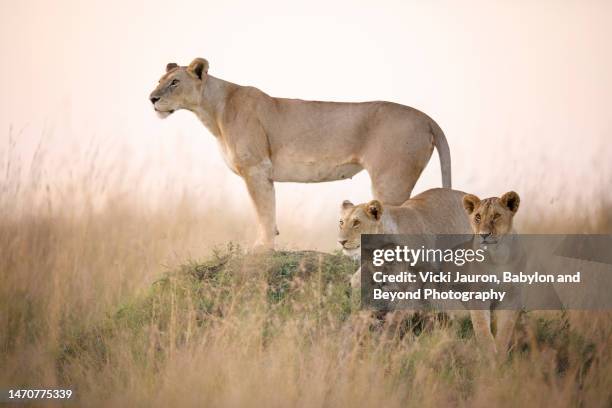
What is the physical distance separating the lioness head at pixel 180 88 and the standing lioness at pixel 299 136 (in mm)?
11

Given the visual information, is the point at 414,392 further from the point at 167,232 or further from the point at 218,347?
the point at 167,232

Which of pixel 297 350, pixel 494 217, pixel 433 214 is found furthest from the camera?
pixel 433 214

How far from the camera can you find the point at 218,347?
8234 mm

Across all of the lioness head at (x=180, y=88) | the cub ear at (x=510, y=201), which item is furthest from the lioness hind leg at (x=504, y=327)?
the lioness head at (x=180, y=88)

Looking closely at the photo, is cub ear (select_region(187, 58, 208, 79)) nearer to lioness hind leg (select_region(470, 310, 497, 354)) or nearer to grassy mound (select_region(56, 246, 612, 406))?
grassy mound (select_region(56, 246, 612, 406))

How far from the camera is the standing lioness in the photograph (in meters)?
10.5

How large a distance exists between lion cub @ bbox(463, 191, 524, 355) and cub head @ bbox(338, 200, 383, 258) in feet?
2.67

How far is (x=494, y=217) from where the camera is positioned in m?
8.27

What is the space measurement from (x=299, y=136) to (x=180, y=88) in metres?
1.36

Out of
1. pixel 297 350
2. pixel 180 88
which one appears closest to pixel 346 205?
pixel 297 350

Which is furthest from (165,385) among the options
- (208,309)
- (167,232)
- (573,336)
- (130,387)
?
(167,232)

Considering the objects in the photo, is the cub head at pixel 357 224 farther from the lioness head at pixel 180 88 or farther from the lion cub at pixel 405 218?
the lioness head at pixel 180 88

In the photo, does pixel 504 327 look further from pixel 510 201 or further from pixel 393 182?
pixel 393 182

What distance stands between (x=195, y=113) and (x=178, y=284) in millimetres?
2207
